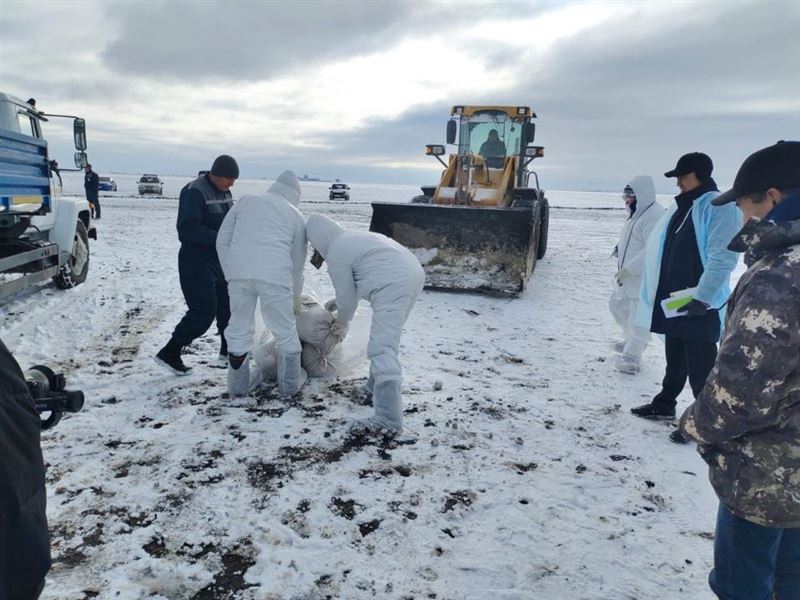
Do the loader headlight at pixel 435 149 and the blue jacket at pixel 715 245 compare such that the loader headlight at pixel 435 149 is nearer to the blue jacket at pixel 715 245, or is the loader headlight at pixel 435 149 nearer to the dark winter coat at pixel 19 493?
the blue jacket at pixel 715 245

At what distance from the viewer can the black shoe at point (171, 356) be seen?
4.15 metres

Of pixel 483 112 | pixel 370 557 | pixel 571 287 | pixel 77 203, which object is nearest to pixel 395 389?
pixel 370 557

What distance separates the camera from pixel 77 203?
723cm

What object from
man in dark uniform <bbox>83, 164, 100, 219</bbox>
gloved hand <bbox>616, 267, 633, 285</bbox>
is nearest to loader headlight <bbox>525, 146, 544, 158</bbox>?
gloved hand <bbox>616, 267, 633, 285</bbox>

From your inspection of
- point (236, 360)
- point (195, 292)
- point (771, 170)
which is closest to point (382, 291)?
point (236, 360)

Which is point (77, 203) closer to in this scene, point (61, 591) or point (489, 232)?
point (489, 232)

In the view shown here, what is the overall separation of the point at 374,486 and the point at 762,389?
1.91 meters

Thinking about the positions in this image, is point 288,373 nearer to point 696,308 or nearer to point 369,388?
point 369,388

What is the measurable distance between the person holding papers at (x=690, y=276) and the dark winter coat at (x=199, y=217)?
11.0 feet

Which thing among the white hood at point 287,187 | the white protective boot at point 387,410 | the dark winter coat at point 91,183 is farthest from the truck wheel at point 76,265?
the dark winter coat at point 91,183

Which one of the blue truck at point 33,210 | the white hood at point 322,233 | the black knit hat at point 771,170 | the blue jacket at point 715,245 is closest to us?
the black knit hat at point 771,170

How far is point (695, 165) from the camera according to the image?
3287mm

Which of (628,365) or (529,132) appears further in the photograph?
(529,132)

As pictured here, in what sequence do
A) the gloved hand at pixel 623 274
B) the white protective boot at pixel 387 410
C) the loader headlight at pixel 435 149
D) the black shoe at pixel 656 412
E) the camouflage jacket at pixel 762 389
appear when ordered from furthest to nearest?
the loader headlight at pixel 435 149
the gloved hand at pixel 623 274
the black shoe at pixel 656 412
the white protective boot at pixel 387 410
the camouflage jacket at pixel 762 389
